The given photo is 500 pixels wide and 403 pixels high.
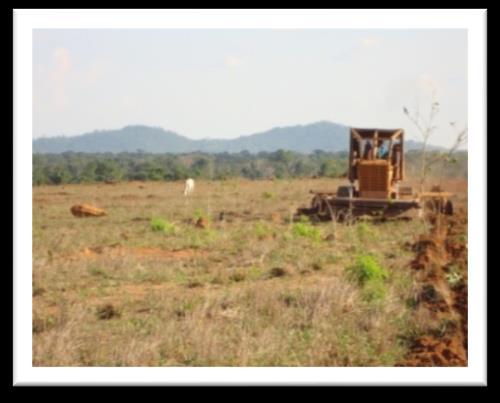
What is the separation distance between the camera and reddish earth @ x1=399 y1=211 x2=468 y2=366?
5379 mm

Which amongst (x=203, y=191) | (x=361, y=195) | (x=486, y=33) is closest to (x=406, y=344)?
(x=486, y=33)

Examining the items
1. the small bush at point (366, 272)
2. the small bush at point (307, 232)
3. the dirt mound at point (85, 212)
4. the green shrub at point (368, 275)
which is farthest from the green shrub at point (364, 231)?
the dirt mound at point (85, 212)

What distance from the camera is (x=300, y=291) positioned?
21.6ft

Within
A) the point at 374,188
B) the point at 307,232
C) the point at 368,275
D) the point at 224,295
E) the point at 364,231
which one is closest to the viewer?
the point at 224,295

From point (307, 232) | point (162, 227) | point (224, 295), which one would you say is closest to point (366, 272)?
point (224, 295)

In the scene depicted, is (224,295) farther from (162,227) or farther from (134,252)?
(162,227)

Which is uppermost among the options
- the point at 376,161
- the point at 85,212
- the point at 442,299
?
the point at 376,161

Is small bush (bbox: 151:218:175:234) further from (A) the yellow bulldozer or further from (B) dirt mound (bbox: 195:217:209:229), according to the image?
(A) the yellow bulldozer

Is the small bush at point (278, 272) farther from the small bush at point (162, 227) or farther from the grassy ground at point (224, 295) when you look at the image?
the small bush at point (162, 227)

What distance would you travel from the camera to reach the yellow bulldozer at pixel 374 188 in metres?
11.2

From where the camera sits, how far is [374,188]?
37.9ft

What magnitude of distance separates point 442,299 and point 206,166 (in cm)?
2001

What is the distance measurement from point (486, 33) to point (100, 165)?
1771cm

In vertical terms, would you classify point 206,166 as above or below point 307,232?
above
